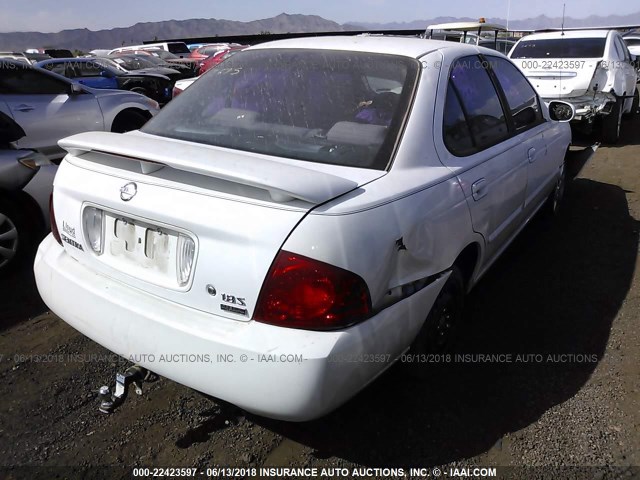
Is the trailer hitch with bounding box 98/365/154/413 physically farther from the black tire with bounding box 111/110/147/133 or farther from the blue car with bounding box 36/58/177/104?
the blue car with bounding box 36/58/177/104

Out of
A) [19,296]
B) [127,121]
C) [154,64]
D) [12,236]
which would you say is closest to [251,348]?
[19,296]

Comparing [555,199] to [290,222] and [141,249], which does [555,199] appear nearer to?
[290,222]

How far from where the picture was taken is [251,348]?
169cm

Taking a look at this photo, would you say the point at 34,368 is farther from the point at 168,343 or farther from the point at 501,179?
the point at 501,179

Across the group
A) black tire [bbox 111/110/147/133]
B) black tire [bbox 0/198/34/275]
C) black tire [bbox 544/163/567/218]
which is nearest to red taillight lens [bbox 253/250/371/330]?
black tire [bbox 0/198/34/275]

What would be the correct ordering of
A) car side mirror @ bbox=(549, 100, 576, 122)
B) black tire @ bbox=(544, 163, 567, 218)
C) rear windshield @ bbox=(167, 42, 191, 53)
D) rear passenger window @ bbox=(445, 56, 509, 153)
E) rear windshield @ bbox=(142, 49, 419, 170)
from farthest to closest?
1. rear windshield @ bbox=(167, 42, 191, 53)
2. black tire @ bbox=(544, 163, 567, 218)
3. car side mirror @ bbox=(549, 100, 576, 122)
4. rear passenger window @ bbox=(445, 56, 509, 153)
5. rear windshield @ bbox=(142, 49, 419, 170)

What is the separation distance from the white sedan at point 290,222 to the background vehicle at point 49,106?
347 cm

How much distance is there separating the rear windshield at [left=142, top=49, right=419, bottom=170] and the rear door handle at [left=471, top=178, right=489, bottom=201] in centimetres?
51

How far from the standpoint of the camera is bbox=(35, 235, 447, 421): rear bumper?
1.68 m

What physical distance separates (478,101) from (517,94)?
837 mm

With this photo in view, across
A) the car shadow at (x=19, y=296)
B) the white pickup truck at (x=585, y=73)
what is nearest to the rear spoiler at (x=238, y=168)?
the car shadow at (x=19, y=296)

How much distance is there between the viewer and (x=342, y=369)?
1722 millimetres

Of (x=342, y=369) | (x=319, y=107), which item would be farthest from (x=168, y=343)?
(x=319, y=107)

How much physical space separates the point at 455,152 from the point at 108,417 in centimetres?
199
